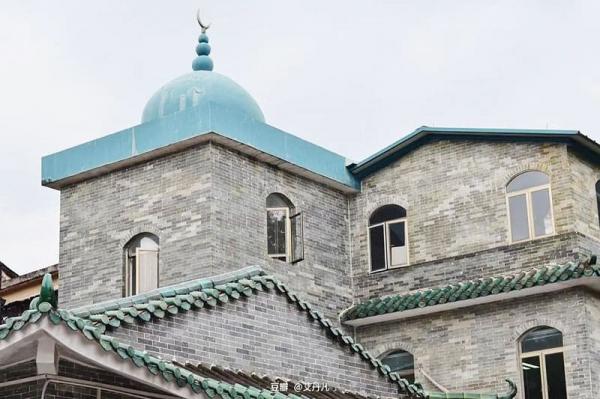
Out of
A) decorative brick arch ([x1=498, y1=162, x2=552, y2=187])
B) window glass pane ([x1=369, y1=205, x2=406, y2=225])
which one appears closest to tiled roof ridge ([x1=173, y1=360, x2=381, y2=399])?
decorative brick arch ([x1=498, y1=162, x2=552, y2=187])

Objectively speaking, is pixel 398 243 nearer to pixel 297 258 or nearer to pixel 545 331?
pixel 297 258

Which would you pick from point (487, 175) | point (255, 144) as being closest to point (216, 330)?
point (255, 144)

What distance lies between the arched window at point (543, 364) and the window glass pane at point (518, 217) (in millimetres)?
1774

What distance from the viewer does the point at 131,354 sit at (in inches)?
450

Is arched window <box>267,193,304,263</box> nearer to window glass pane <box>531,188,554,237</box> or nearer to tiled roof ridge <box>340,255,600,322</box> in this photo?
tiled roof ridge <box>340,255,600,322</box>

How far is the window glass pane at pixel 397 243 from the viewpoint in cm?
2212

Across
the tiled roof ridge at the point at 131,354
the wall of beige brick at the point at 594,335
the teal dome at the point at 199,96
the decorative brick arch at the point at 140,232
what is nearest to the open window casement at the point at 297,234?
the teal dome at the point at 199,96

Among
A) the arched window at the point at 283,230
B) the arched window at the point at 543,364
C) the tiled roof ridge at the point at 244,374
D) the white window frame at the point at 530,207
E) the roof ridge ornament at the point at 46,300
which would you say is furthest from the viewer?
the arched window at the point at 283,230

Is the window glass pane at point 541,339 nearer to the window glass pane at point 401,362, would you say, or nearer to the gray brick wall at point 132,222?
the window glass pane at point 401,362

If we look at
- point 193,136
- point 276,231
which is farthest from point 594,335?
point 193,136

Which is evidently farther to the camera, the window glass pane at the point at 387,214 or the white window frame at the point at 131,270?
the window glass pane at the point at 387,214

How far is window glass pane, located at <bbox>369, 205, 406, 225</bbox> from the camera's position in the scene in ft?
73.4

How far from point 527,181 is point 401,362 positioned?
387cm

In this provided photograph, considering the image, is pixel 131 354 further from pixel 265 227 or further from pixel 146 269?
pixel 265 227
